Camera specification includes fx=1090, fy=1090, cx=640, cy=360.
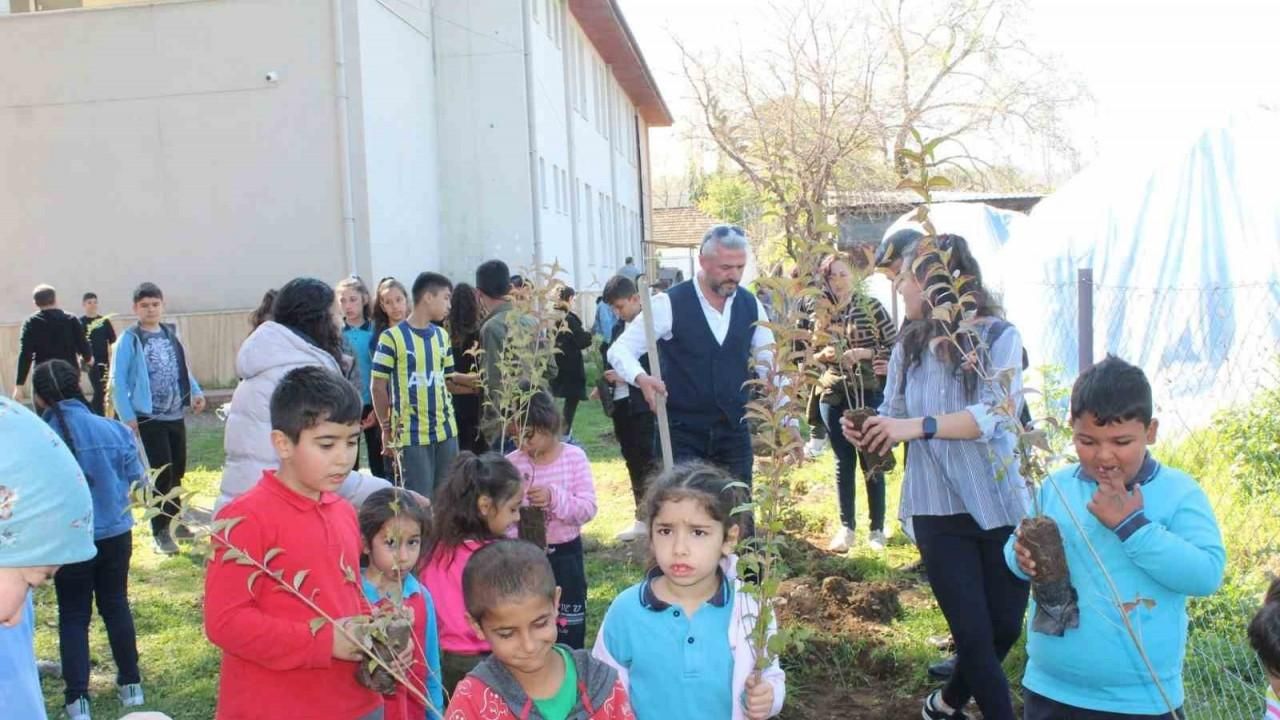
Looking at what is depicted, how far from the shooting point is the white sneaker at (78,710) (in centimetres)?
473

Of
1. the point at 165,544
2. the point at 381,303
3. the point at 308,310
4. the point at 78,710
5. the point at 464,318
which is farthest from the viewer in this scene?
the point at 165,544

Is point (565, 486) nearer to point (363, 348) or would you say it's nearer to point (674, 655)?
point (674, 655)

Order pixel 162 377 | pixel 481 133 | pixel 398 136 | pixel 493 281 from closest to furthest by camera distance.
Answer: pixel 493 281
pixel 162 377
pixel 398 136
pixel 481 133

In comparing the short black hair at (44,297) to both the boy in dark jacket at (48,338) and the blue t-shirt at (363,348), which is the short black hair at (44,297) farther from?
the blue t-shirt at (363,348)

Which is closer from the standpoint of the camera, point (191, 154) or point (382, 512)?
point (382, 512)

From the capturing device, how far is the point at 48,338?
10.5 m

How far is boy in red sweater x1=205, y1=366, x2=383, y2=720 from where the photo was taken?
9.13 ft

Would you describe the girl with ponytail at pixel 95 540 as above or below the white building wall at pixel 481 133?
below

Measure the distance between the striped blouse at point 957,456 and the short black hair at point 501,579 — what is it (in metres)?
1.79

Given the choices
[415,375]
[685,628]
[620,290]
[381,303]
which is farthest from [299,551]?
[620,290]

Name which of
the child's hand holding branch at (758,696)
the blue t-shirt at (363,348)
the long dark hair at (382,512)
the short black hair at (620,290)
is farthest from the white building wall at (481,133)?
the child's hand holding branch at (758,696)

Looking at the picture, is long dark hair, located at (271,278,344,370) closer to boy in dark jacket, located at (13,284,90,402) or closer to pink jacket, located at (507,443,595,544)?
pink jacket, located at (507,443,595,544)

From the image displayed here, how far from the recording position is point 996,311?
3.81 meters

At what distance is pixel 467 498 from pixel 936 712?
2.03 m
